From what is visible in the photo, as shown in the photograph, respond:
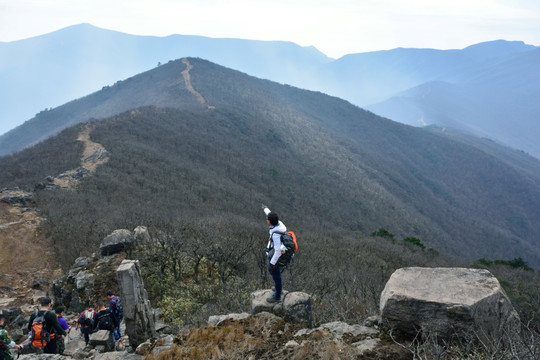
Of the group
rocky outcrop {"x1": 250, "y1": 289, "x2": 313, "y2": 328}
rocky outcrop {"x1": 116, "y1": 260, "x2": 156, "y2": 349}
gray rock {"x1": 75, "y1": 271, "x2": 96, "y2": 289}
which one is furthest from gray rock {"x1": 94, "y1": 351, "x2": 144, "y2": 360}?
gray rock {"x1": 75, "y1": 271, "x2": 96, "y2": 289}

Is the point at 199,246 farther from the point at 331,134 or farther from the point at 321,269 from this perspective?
the point at 331,134

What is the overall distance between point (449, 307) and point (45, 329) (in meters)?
9.58

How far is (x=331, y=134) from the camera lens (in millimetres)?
103250

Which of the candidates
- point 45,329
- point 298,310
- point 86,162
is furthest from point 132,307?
point 86,162

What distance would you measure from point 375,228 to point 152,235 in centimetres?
4857

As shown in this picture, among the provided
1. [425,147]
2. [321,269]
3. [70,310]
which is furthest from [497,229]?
[70,310]

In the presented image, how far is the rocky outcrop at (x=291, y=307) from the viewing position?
8.24 metres

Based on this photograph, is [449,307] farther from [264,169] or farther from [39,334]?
[264,169]

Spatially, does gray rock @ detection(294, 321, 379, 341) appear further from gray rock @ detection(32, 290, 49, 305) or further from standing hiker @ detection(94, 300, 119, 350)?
gray rock @ detection(32, 290, 49, 305)

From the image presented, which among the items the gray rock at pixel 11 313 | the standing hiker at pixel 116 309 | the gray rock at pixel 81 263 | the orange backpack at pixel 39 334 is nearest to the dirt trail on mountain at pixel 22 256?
the gray rock at pixel 11 313

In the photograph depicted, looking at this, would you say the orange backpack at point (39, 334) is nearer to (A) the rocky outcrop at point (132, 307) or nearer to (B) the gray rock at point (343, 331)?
(A) the rocky outcrop at point (132, 307)

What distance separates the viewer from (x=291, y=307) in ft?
27.2

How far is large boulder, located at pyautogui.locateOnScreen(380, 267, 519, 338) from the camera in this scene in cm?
653

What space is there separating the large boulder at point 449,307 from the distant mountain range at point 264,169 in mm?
18265
